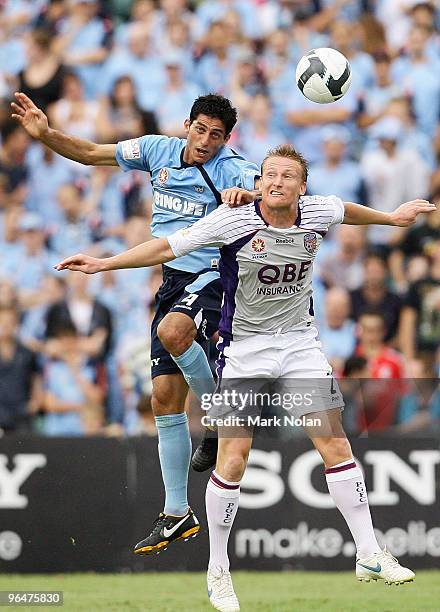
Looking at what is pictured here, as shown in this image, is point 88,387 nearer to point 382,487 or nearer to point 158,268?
point 158,268

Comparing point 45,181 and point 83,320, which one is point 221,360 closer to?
point 83,320

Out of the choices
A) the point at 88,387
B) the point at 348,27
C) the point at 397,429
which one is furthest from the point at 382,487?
the point at 348,27

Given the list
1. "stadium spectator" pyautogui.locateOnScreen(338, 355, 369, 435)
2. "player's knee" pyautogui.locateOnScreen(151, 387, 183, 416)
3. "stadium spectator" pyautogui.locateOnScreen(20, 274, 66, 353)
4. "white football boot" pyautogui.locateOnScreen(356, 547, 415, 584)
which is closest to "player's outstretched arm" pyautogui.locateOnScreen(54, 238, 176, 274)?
"player's knee" pyautogui.locateOnScreen(151, 387, 183, 416)

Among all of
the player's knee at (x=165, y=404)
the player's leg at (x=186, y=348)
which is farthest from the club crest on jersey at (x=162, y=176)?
the player's knee at (x=165, y=404)

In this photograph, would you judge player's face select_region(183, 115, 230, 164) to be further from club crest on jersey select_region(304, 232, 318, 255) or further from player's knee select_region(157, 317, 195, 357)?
player's knee select_region(157, 317, 195, 357)

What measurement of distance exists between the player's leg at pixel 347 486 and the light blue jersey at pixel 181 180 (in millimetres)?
1664

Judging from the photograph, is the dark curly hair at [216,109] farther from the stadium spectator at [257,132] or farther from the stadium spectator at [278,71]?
the stadium spectator at [278,71]

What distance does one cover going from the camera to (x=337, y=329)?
1496 cm

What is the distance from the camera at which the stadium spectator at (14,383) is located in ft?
48.4

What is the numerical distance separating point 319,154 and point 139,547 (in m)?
7.82

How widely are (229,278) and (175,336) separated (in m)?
0.67

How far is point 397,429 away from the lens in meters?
13.8

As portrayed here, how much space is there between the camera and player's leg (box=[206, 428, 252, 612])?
9.90 meters

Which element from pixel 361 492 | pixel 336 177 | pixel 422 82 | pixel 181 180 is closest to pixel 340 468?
pixel 361 492
